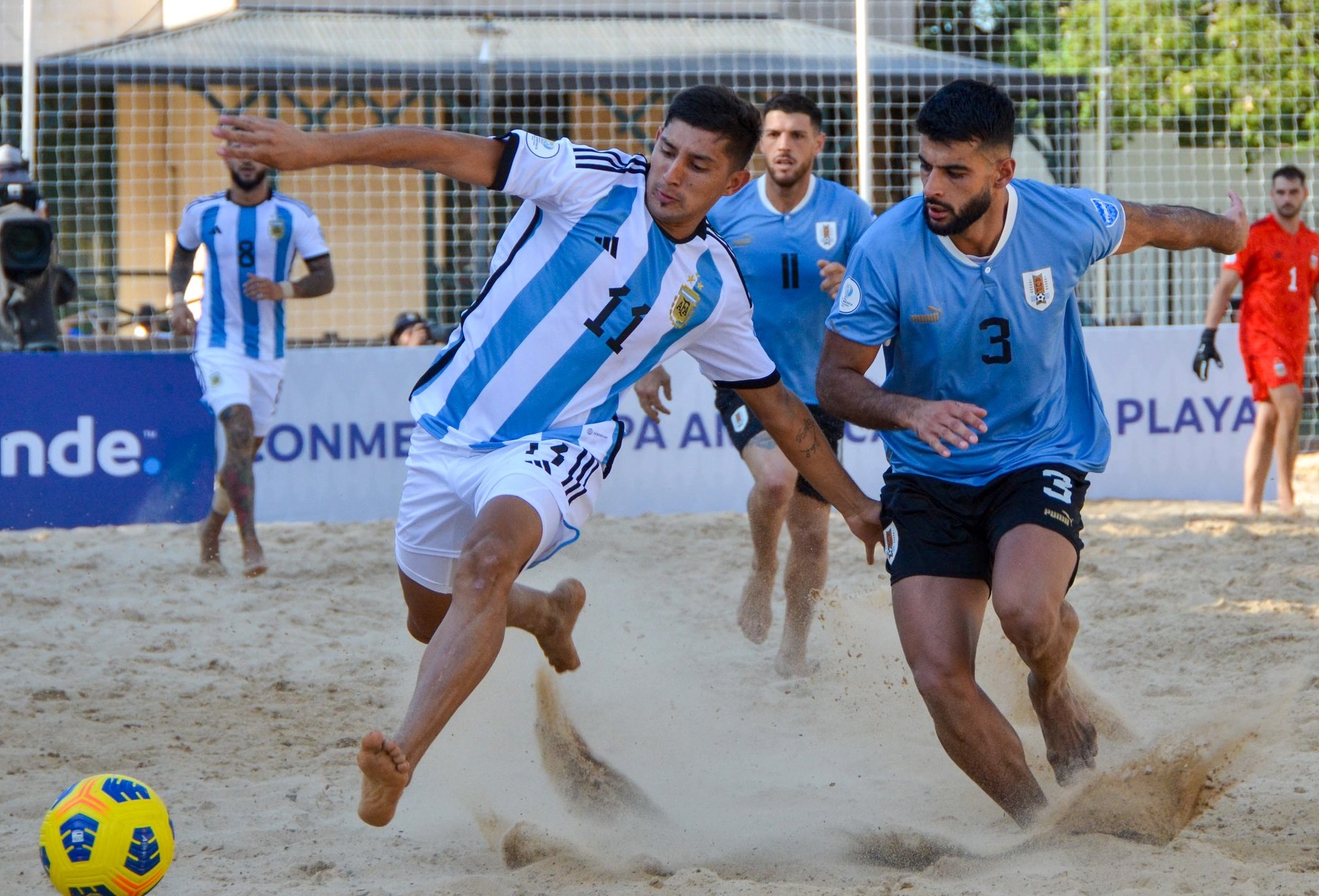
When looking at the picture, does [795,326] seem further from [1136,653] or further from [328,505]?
[328,505]

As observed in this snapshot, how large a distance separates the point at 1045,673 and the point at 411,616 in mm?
1760

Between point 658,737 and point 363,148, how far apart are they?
93.9 inches

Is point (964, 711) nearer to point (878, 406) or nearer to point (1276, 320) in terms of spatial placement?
point (878, 406)

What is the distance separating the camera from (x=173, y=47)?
555 inches

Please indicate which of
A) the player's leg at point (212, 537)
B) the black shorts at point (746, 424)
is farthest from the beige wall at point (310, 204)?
the black shorts at point (746, 424)

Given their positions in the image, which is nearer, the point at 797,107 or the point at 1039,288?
the point at 1039,288

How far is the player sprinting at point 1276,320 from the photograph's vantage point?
8.59 meters

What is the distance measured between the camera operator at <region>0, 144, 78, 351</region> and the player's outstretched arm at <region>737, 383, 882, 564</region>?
22.0 ft

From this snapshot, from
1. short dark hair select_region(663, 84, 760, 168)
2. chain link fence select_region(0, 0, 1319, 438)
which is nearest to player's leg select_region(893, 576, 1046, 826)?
short dark hair select_region(663, 84, 760, 168)

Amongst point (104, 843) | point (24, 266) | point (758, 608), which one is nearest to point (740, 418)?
point (758, 608)

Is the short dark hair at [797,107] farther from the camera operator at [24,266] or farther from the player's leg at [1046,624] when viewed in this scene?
the camera operator at [24,266]

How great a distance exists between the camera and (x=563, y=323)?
3.67 m

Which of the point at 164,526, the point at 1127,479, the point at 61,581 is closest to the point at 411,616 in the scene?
the point at 61,581

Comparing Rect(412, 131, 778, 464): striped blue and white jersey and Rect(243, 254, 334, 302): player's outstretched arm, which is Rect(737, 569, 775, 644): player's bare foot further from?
Rect(243, 254, 334, 302): player's outstretched arm
